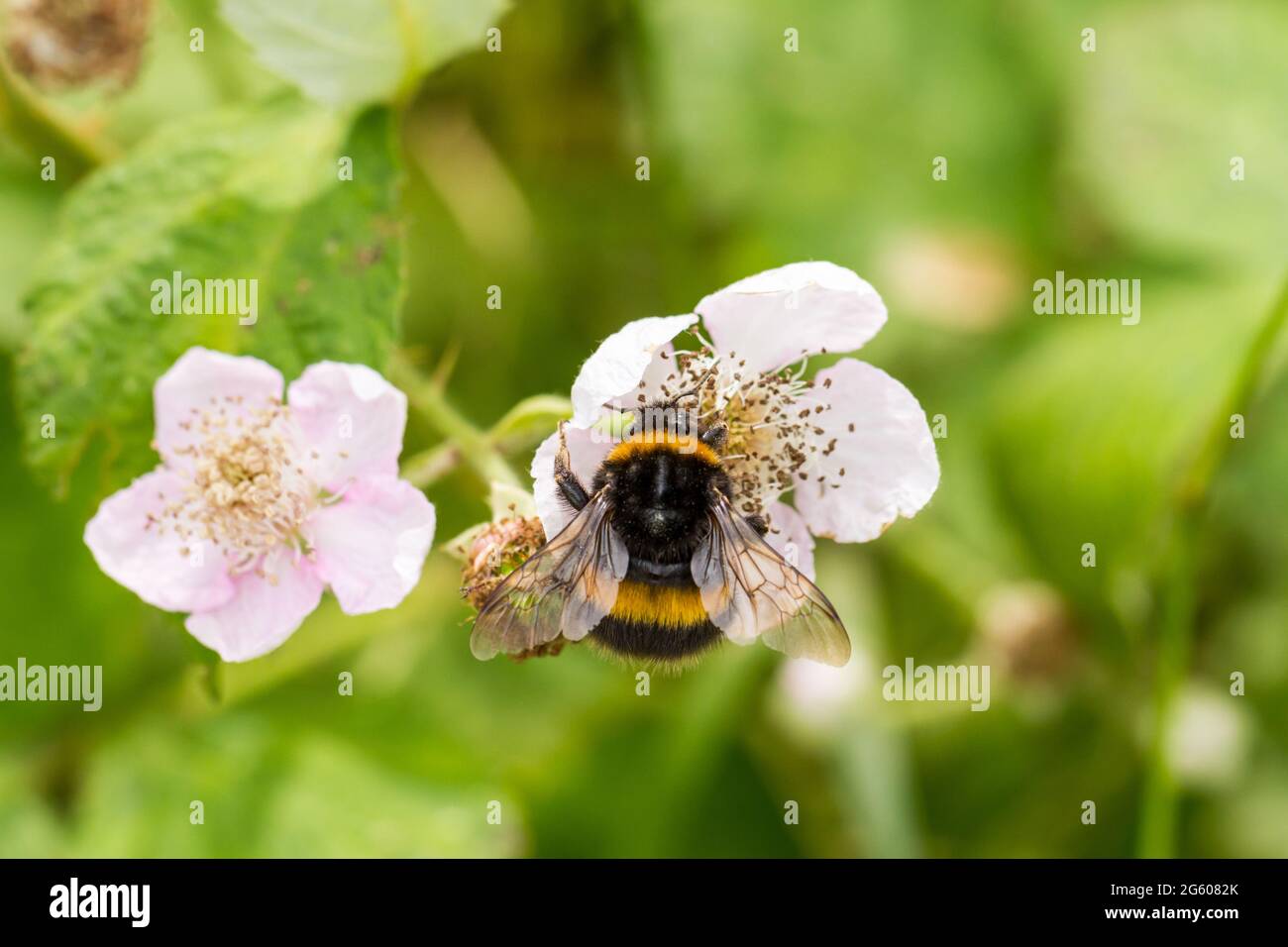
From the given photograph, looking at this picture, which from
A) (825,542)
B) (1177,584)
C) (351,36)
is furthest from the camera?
(825,542)

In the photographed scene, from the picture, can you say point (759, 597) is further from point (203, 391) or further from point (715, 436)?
point (203, 391)

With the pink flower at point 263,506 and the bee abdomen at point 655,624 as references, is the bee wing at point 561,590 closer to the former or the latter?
the bee abdomen at point 655,624

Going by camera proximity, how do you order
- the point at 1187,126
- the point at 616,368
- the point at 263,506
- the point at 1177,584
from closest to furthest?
the point at 616,368 < the point at 263,506 < the point at 1177,584 < the point at 1187,126

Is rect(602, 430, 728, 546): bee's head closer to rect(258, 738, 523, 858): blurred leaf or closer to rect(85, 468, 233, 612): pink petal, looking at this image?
rect(85, 468, 233, 612): pink petal

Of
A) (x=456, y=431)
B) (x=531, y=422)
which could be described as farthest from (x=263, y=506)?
(x=531, y=422)
